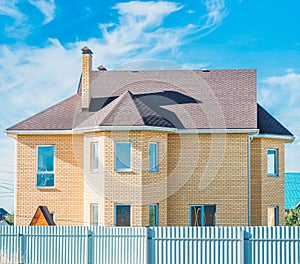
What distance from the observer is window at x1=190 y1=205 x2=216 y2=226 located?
25703 millimetres

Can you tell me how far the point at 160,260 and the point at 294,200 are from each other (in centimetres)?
4009

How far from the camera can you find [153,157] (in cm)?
2458

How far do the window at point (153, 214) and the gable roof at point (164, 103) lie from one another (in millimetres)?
2964

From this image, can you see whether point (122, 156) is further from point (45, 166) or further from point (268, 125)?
point (268, 125)

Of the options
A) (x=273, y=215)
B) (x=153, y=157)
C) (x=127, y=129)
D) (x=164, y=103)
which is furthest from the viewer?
(x=273, y=215)

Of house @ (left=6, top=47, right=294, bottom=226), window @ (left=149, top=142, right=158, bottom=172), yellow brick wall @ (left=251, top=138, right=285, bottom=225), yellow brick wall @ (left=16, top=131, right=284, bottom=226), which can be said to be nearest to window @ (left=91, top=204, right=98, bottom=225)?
house @ (left=6, top=47, right=294, bottom=226)

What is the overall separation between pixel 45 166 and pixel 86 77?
12.8 ft

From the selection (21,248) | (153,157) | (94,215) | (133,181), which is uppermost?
(153,157)

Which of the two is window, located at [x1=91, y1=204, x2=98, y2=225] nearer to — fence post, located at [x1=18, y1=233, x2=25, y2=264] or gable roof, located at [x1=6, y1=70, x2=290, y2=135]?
gable roof, located at [x1=6, y1=70, x2=290, y2=135]

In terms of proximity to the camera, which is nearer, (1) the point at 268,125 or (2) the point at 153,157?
(2) the point at 153,157

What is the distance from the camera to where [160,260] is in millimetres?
19438

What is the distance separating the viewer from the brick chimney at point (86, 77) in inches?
1055

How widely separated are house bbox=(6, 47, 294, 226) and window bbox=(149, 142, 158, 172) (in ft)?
0.12

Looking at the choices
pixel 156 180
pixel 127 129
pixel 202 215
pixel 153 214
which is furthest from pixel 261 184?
pixel 127 129
